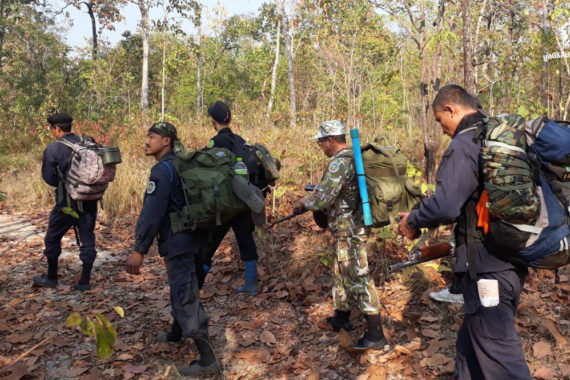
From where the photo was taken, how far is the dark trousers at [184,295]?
3.35m

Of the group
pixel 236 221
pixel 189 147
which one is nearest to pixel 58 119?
pixel 236 221

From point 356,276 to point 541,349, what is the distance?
59.1 inches

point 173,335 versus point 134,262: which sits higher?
point 134,262

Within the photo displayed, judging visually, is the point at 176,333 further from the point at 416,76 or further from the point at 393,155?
the point at 416,76

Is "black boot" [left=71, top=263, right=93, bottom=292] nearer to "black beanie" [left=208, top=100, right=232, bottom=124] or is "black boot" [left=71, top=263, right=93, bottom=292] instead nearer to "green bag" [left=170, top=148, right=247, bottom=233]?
"black beanie" [left=208, top=100, right=232, bottom=124]

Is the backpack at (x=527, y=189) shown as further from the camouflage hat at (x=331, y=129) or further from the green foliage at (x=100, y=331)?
the green foliage at (x=100, y=331)

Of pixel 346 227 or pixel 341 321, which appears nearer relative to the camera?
pixel 346 227

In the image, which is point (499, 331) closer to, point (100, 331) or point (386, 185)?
point (386, 185)

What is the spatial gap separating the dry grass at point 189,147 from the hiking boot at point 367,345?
120 inches

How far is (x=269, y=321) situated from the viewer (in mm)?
4379

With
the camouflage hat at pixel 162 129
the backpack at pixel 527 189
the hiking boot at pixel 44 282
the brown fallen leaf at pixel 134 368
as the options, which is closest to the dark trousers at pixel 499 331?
the backpack at pixel 527 189

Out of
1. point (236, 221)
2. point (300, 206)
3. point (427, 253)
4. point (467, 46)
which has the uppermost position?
point (467, 46)

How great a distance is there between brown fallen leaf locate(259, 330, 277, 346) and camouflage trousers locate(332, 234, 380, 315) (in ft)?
2.46

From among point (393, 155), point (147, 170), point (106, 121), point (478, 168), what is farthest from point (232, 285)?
point (106, 121)
